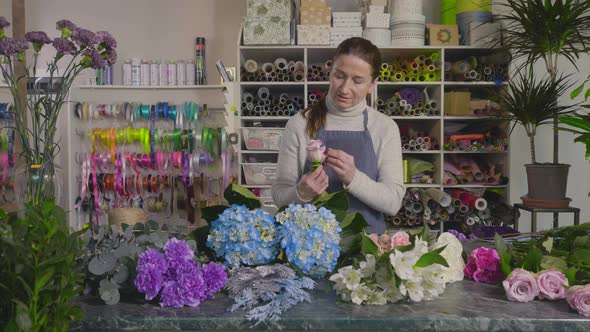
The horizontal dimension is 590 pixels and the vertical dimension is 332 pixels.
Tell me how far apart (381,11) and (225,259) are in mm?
3313

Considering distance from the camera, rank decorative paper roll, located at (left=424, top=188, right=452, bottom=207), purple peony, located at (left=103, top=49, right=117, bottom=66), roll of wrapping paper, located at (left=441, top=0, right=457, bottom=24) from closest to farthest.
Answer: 1. purple peony, located at (left=103, top=49, right=117, bottom=66)
2. decorative paper roll, located at (left=424, top=188, right=452, bottom=207)
3. roll of wrapping paper, located at (left=441, top=0, right=457, bottom=24)

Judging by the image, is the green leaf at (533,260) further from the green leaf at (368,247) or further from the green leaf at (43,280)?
the green leaf at (43,280)

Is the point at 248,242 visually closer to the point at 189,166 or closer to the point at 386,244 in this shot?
the point at 386,244

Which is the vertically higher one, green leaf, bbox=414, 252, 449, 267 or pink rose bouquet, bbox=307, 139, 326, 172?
pink rose bouquet, bbox=307, 139, 326, 172

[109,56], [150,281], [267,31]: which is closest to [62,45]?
[109,56]

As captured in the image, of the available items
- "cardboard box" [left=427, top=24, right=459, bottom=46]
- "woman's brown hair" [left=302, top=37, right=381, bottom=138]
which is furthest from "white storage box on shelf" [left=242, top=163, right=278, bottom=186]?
"woman's brown hair" [left=302, top=37, right=381, bottom=138]

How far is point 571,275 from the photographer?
1249mm

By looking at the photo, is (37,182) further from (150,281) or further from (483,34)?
(483,34)

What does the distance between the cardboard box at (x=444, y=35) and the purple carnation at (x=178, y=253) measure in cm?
352

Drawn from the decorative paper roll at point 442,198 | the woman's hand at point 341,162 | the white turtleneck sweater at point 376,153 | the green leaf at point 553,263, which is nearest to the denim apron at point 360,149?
the white turtleneck sweater at point 376,153

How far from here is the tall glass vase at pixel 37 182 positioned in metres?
1.60

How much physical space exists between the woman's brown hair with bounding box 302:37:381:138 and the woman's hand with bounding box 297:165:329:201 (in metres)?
0.50

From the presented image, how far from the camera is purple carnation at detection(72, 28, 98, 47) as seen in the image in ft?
6.09

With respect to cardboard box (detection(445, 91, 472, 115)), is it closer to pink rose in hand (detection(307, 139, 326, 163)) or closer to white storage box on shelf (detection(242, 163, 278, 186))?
white storage box on shelf (detection(242, 163, 278, 186))
